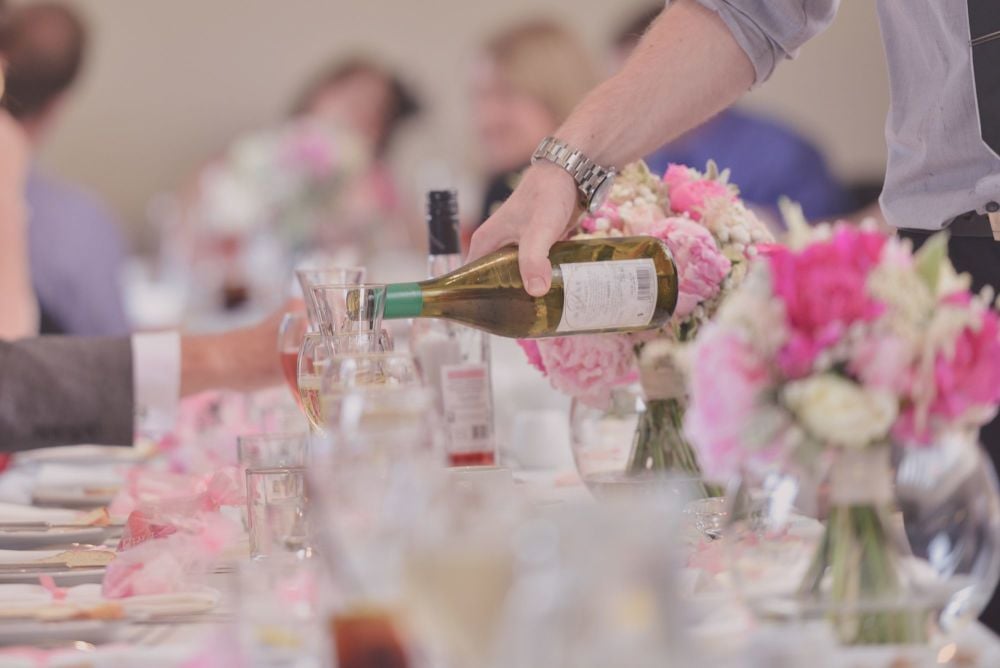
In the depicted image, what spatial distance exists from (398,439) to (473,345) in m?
0.91


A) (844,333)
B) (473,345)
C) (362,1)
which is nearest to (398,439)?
(844,333)

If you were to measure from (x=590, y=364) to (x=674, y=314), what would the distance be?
0.10 metres

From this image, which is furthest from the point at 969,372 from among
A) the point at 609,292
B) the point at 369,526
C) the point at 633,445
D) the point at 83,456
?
the point at 83,456

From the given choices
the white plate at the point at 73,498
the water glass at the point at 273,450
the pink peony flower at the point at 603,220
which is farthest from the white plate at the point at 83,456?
the pink peony flower at the point at 603,220

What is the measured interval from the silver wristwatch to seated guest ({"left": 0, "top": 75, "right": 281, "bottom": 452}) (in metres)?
0.63

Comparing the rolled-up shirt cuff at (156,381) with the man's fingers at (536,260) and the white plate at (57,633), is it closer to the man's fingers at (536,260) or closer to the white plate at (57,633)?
the man's fingers at (536,260)

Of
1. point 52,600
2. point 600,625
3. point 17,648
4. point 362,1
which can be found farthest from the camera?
point 362,1

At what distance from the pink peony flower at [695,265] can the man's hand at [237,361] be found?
714mm

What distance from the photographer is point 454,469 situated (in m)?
1.40

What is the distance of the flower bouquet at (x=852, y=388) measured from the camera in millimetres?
732

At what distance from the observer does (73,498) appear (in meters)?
1.59

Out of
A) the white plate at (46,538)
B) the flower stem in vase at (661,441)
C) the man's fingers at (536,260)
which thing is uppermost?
the man's fingers at (536,260)

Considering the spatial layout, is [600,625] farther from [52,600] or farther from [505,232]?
[505,232]

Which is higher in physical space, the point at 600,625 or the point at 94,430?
the point at 94,430
